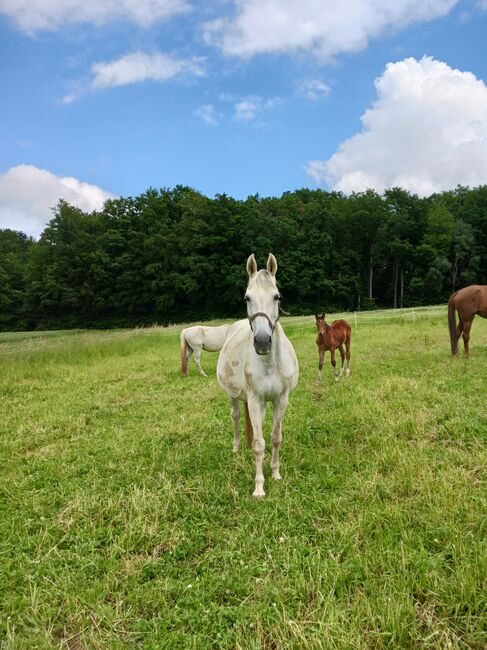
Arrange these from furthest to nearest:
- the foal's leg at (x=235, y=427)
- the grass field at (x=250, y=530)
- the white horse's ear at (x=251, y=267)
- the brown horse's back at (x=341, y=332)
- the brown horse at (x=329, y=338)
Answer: the brown horse's back at (x=341, y=332) → the brown horse at (x=329, y=338) → the foal's leg at (x=235, y=427) → the white horse's ear at (x=251, y=267) → the grass field at (x=250, y=530)

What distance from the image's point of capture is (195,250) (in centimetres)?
4716

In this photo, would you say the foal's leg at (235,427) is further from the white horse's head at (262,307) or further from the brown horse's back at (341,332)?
the brown horse's back at (341,332)

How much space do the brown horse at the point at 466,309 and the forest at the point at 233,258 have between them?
33.5 m

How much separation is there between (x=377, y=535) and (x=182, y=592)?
148 cm

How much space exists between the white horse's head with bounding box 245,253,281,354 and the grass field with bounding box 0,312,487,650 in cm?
154

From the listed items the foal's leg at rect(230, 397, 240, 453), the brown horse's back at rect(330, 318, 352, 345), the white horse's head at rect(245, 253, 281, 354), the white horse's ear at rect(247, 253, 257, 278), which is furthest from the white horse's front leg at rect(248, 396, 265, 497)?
the brown horse's back at rect(330, 318, 352, 345)

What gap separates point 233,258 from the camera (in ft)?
154

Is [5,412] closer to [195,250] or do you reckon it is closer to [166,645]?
[166,645]

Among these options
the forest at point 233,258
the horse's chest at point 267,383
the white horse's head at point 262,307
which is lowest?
the horse's chest at point 267,383

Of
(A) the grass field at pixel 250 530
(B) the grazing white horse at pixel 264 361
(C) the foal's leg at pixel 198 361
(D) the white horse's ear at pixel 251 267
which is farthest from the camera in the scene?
(C) the foal's leg at pixel 198 361

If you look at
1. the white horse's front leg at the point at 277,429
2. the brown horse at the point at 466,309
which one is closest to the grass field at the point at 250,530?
the white horse's front leg at the point at 277,429

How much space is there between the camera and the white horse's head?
3.11 meters

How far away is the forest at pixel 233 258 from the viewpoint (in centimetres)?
4588

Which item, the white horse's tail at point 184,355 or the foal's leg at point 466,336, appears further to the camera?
the white horse's tail at point 184,355
